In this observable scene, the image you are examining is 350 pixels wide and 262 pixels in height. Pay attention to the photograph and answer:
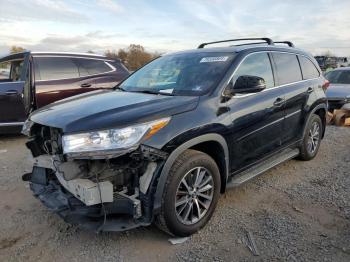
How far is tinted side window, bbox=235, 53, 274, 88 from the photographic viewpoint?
12.9 ft

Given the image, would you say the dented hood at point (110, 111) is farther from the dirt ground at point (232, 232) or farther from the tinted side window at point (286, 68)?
the tinted side window at point (286, 68)

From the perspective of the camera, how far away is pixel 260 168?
13.6 ft

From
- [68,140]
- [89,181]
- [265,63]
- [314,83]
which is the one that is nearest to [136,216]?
[89,181]

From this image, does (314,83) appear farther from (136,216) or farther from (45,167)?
(45,167)

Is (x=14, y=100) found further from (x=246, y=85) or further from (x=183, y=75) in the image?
(x=246, y=85)

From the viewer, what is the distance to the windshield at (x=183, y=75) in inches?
145

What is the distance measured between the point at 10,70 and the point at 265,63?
5933 millimetres

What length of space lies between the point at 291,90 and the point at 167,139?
2.42m

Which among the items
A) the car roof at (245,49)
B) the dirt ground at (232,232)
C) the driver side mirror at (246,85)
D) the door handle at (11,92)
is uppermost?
the car roof at (245,49)

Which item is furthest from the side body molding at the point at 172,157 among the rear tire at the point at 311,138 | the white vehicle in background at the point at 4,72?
the white vehicle in background at the point at 4,72

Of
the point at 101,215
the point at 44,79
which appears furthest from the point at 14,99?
the point at 101,215

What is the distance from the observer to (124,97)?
3.72 m

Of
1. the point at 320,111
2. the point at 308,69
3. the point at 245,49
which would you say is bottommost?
the point at 320,111

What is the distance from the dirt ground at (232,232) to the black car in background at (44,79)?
2376mm
